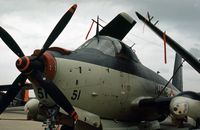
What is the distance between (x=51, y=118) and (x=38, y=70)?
1.53m

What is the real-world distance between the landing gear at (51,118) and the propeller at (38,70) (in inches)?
17.6

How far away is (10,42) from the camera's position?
29.6 ft

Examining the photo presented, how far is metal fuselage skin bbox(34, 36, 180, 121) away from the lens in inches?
340

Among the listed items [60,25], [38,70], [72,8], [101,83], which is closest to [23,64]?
[38,70]

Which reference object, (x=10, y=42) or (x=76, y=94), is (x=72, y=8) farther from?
(x=76, y=94)

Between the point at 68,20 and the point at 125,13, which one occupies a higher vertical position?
the point at 125,13

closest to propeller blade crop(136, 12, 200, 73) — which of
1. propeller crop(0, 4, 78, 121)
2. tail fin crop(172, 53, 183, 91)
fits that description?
propeller crop(0, 4, 78, 121)

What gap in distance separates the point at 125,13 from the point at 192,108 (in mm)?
5796

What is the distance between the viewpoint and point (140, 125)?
43.3 ft

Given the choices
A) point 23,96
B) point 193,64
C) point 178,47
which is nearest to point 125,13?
point 178,47

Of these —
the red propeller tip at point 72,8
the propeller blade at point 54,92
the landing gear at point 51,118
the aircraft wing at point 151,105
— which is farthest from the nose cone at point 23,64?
the aircraft wing at point 151,105

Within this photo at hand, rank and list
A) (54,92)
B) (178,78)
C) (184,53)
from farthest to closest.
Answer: (178,78) → (184,53) → (54,92)

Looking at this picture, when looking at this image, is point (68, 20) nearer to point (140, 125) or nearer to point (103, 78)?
point (103, 78)

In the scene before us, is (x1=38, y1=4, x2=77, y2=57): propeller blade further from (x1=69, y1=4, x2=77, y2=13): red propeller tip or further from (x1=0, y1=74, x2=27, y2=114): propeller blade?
(x1=0, y1=74, x2=27, y2=114): propeller blade
